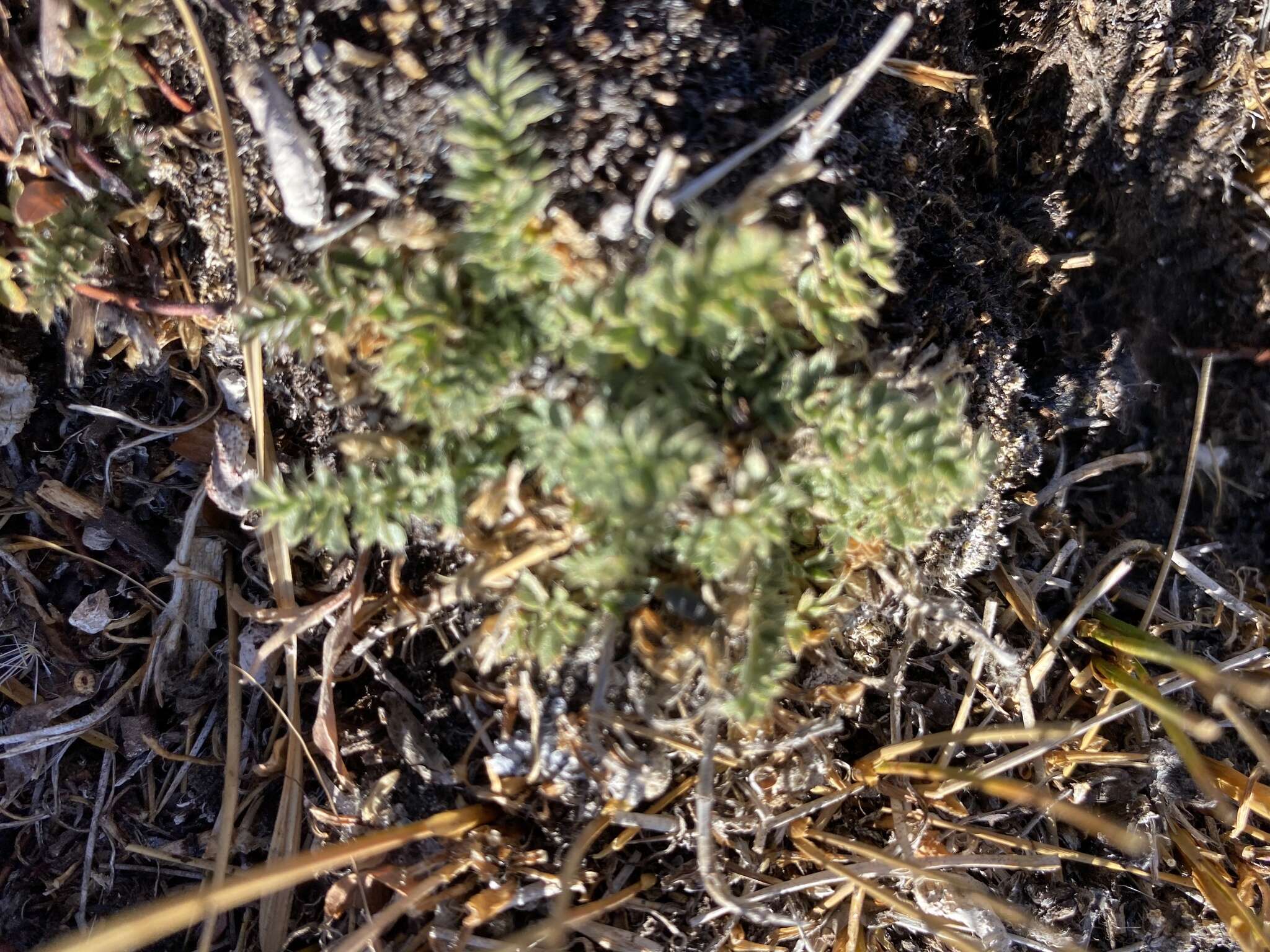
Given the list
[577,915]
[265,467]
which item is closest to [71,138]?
[265,467]

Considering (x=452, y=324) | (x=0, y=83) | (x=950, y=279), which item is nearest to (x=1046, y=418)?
(x=950, y=279)

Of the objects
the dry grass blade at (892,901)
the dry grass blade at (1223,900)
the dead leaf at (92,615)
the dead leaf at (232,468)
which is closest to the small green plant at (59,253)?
the dead leaf at (232,468)

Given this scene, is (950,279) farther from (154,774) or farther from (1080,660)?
(154,774)

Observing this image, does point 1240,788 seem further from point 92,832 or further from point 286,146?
point 92,832

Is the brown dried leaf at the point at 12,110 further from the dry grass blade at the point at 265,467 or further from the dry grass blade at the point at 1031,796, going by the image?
the dry grass blade at the point at 1031,796

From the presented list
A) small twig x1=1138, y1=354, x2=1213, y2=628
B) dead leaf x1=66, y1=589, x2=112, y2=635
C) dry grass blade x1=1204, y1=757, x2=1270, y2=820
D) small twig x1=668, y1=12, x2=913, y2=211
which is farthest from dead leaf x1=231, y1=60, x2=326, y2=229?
dry grass blade x1=1204, y1=757, x2=1270, y2=820
